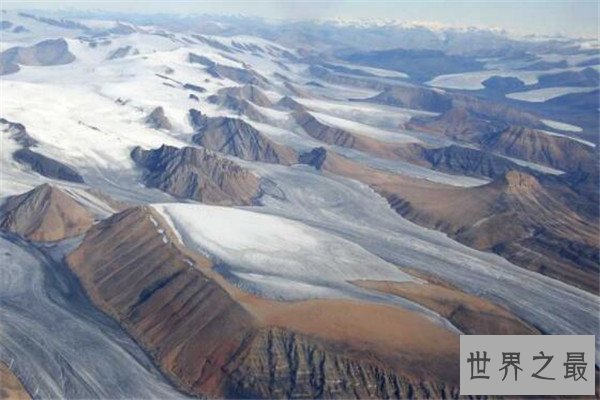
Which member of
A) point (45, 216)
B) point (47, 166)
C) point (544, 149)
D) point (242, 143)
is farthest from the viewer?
point (544, 149)

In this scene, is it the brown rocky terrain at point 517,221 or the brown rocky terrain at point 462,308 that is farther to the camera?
the brown rocky terrain at point 517,221

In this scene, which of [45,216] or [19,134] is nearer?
[45,216]

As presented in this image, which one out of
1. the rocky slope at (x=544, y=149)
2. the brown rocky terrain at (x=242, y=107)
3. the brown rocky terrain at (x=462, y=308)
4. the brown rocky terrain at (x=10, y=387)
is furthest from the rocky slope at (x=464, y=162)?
the brown rocky terrain at (x=10, y=387)

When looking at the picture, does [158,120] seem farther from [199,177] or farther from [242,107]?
[199,177]

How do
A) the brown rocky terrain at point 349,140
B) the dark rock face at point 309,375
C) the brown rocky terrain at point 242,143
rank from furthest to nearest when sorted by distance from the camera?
the brown rocky terrain at point 349,140 < the brown rocky terrain at point 242,143 < the dark rock face at point 309,375

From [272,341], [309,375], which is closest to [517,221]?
[309,375]

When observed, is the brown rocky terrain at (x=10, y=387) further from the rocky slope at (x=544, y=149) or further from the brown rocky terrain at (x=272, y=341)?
the rocky slope at (x=544, y=149)

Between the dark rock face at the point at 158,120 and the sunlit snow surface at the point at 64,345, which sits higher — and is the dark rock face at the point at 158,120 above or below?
below
